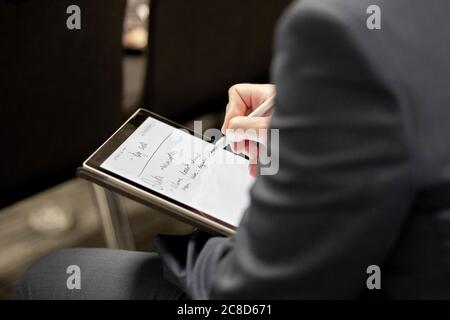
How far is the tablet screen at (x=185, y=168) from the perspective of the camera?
74 cm

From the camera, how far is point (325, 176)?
0.48 m

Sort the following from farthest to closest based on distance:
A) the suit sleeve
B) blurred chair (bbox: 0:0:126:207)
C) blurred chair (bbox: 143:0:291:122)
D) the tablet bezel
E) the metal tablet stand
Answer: blurred chair (bbox: 143:0:291:122) < blurred chair (bbox: 0:0:126:207) < the metal tablet stand < the tablet bezel < the suit sleeve

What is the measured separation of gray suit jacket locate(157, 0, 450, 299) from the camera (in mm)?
457

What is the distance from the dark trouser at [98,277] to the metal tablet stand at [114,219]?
0.12 m

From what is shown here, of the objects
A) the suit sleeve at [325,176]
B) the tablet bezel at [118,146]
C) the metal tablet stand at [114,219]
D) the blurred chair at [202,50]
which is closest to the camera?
the suit sleeve at [325,176]

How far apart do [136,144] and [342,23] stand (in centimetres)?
42

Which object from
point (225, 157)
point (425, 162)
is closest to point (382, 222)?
point (425, 162)

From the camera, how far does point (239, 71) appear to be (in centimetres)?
161

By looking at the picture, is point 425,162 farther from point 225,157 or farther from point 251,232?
point 225,157
